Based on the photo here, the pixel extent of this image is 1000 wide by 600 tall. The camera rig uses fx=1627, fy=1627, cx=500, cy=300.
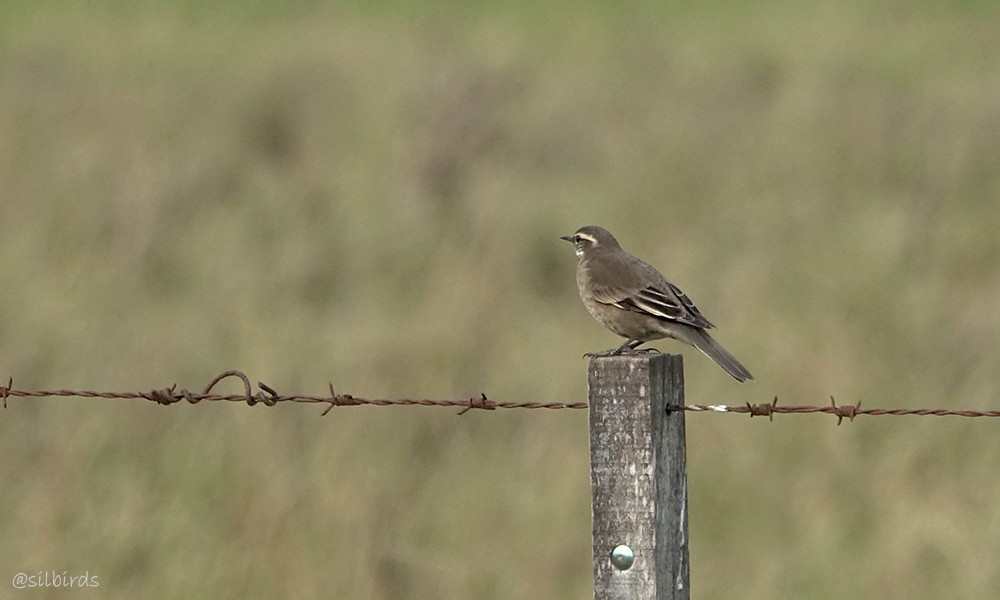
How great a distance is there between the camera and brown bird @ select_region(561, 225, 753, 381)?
6.39 meters

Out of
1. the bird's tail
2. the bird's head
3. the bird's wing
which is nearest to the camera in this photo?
the bird's tail

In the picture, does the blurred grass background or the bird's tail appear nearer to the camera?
the bird's tail

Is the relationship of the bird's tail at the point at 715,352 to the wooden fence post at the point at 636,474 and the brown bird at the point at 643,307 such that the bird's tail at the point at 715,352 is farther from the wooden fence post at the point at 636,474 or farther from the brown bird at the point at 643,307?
the wooden fence post at the point at 636,474

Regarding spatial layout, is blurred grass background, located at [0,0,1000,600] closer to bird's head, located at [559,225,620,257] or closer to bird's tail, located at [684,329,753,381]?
bird's head, located at [559,225,620,257]

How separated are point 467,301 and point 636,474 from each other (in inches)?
265

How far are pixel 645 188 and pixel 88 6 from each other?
1628 centimetres

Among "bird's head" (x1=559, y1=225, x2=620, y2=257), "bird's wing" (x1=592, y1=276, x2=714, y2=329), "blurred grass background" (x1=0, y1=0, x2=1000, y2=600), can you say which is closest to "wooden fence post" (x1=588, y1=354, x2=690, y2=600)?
"bird's wing" (x1=592, y1=276, x2=714, y2=329)

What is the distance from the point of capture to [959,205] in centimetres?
1380

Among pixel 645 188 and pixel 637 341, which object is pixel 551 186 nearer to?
pixel 645 188

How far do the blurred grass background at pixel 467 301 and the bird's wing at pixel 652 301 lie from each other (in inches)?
55.4

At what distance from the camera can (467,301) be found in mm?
10781

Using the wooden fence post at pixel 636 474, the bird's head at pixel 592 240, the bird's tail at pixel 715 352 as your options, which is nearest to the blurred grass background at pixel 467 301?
A: the bird's head at pixel 592 240

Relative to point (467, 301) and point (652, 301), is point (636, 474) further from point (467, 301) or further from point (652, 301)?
point (467, 301)

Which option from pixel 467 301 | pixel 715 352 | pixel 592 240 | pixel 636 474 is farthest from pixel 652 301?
pixel 467 301
